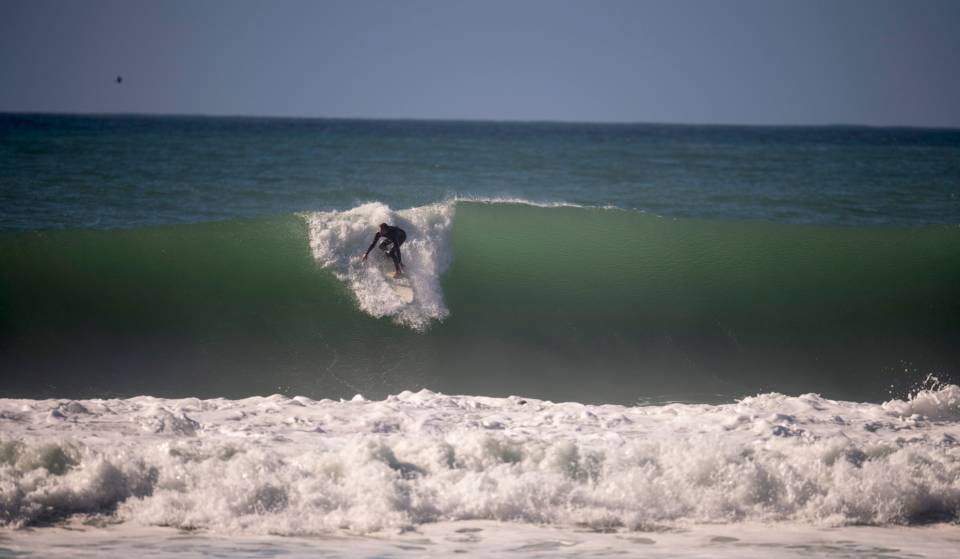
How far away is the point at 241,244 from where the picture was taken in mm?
10609

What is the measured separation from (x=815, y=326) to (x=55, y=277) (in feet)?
24.4

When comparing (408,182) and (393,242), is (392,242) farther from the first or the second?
(408,182)

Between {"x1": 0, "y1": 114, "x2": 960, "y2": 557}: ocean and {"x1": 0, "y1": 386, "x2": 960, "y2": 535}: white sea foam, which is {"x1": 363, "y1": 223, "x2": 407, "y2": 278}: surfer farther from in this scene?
{"x1": 0, "y1": 386, "x2": 960, "y2": 535}: white sea foam

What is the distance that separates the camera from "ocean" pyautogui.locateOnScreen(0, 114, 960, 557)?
18.6 feet

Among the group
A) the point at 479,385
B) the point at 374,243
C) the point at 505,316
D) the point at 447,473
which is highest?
the point at 374,243

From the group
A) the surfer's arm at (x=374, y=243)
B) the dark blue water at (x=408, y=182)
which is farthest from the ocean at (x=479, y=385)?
the dark blue water at (x=408, y=182)

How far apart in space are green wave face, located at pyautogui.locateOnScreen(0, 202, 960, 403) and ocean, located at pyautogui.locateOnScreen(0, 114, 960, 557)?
1.2 inches

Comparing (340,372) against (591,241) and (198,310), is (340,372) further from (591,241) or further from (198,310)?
(591,241)

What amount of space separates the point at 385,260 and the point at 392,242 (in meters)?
0.19

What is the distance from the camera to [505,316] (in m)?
9.94

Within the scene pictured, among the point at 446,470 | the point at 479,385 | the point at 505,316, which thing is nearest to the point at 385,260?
the point at 505,316

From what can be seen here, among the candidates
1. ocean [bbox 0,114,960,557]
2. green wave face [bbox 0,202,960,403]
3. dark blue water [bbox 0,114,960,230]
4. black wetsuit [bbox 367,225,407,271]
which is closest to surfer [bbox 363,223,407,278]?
black wetsuit [bbox 367,225,407,271]

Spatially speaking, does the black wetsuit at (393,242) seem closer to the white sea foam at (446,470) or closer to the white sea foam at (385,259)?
the white sea foam at (385,259)

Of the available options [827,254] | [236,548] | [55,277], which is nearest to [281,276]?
[55,277]
